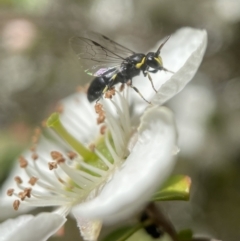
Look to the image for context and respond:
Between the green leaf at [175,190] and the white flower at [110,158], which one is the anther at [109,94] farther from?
the green leaf at [175,190]

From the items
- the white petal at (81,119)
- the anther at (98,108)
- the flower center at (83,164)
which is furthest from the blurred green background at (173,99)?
the anther at (98,108)

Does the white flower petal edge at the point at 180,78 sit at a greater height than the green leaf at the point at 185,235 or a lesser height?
greater

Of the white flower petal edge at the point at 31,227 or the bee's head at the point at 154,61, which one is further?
the bee's head at the point at 154,61

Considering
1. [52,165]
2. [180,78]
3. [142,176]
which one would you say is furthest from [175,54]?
[142,176]

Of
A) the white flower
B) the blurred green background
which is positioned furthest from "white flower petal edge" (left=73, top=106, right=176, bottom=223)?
the blurred green background

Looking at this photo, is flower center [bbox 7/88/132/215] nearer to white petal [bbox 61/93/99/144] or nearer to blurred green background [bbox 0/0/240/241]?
white petal [bbox 61/93/99/144]

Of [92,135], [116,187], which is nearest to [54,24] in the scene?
[92,135]

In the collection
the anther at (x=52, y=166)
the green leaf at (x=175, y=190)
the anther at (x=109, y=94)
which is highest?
the anther at (x=109, y=94)
